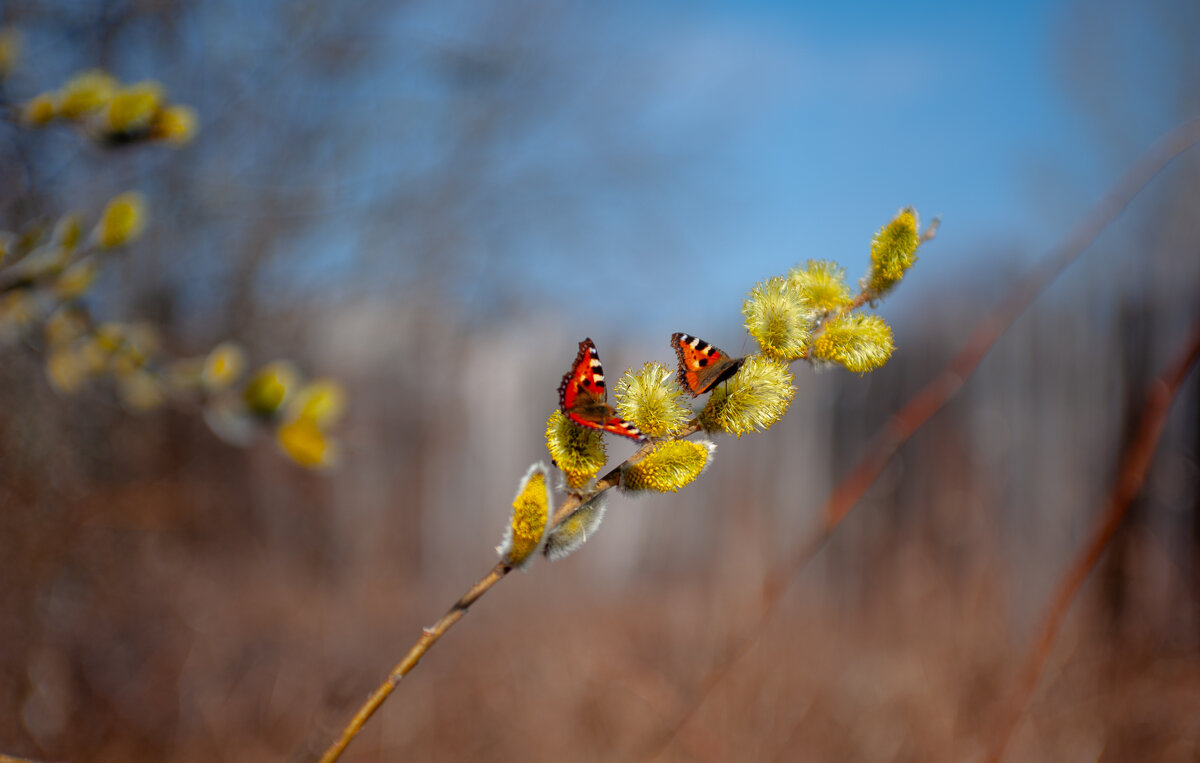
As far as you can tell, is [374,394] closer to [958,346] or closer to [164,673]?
[164,673]

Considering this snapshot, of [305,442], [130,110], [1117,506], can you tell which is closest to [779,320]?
[1117,506]

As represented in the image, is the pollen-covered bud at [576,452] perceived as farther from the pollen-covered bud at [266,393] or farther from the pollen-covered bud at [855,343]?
the pollen-covered bud at [266,393]

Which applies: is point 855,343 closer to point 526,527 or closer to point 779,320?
point 779,320

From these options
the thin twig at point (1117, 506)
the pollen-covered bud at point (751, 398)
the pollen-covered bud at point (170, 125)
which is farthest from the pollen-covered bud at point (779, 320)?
the pollen-covered bud at point (170, 125)

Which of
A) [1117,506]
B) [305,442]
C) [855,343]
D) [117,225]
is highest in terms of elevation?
[117,225]

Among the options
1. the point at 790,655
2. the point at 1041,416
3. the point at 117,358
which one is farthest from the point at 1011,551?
the point at 117,358
